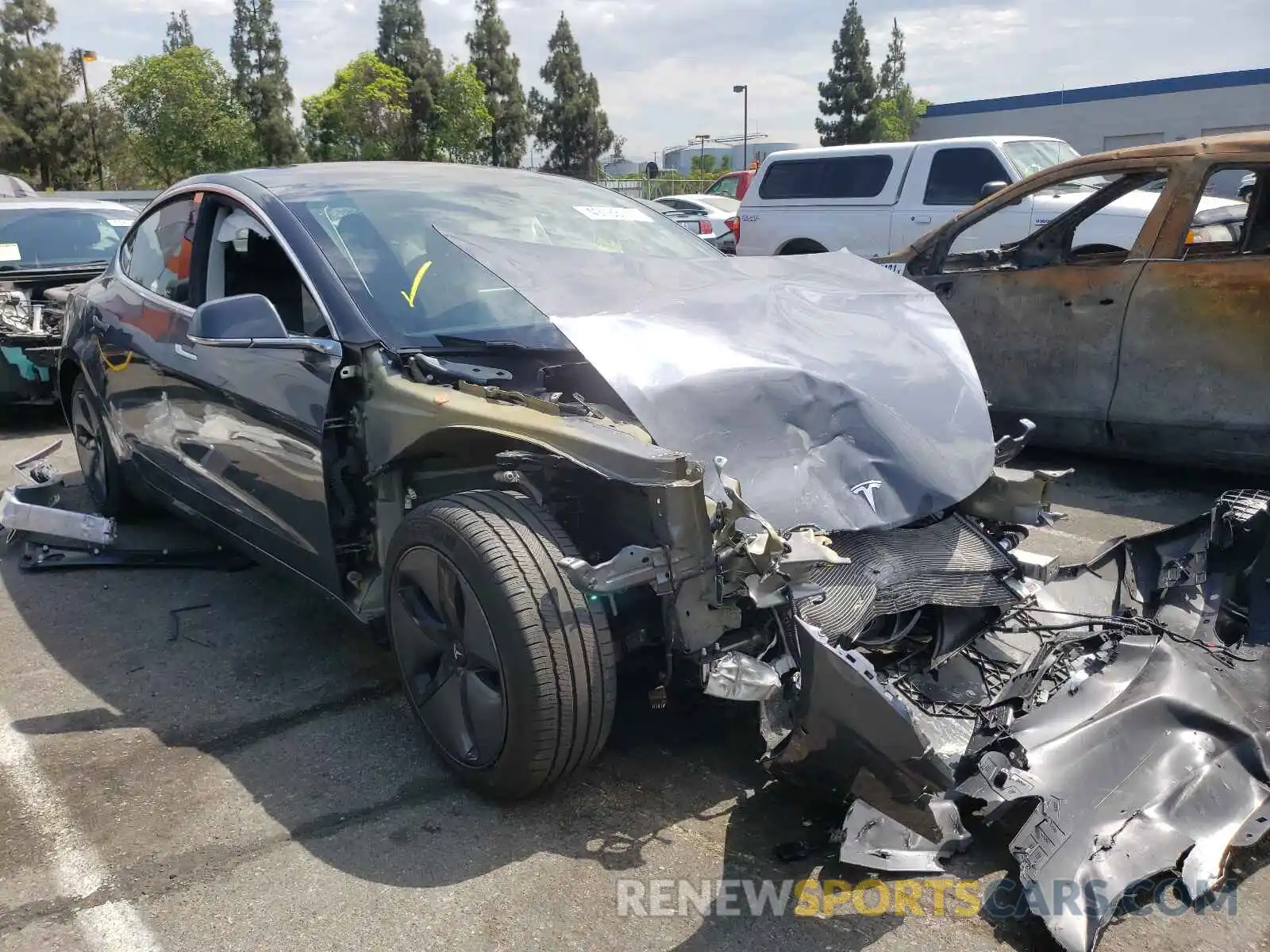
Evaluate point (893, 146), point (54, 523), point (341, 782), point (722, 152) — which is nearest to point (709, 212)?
point (893, 146)

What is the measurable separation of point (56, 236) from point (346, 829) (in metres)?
7.37

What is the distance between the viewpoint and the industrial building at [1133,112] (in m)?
32.3

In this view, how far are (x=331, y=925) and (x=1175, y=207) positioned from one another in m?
5.20

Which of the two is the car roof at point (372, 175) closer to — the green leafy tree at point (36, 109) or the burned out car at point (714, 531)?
the burned out car at point (714, 531)

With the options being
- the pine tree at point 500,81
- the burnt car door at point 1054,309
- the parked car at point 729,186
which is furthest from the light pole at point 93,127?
the burnt car door at point 1054,309

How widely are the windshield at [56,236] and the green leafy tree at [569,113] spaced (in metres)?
49.4

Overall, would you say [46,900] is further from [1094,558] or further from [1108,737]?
[1094,558]

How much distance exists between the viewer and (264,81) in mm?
54156

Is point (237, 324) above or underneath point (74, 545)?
above

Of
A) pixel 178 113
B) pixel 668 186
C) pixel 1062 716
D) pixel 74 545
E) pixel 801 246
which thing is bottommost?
pixel 74 545

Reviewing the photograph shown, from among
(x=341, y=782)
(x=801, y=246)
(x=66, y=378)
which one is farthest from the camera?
(x=801, y=246)

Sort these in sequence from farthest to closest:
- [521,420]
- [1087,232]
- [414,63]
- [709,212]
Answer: [414,63], [709,212], [1087,232], [521,420]

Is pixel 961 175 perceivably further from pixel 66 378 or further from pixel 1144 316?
pixel 66 378

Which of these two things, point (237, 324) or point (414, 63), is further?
point (414, 63)
